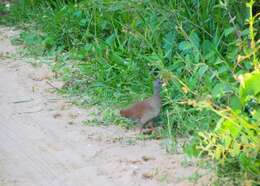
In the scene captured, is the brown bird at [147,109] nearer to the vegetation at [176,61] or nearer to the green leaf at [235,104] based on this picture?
the vegetation at [176,61]

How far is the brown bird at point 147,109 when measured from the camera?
481 cm

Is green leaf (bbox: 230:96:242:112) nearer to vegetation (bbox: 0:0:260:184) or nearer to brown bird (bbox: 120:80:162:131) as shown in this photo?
vegetation (bbox: 0:0:260:184)

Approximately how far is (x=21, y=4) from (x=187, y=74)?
409cm

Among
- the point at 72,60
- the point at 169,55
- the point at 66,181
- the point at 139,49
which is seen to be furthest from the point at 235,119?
the point at 72,60

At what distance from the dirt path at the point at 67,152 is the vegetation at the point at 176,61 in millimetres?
233

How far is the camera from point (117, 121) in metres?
5.03

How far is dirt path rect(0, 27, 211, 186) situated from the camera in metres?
4.11

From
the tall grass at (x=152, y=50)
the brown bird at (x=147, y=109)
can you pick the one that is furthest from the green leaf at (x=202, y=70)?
the brown bird at (x=147, y=109)

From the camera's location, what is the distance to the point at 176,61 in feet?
17.7

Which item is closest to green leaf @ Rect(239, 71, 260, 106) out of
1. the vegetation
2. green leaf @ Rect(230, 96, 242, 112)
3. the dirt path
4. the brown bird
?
the vegetation

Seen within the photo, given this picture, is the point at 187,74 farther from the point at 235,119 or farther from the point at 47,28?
the point at 47,28

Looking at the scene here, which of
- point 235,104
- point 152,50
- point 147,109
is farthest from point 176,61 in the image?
point 235,104

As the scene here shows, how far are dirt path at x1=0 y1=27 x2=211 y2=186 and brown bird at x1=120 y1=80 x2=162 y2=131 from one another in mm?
147

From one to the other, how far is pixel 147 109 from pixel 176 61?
2.33ft
